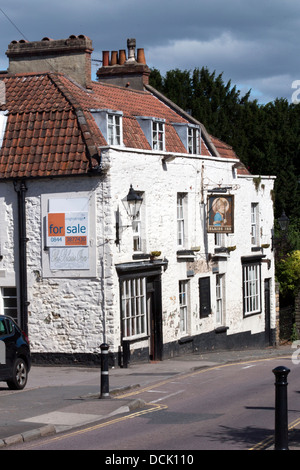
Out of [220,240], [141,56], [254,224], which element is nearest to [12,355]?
[220,240]

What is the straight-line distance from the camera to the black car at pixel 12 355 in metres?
18.8

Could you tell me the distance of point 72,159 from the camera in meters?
25.0

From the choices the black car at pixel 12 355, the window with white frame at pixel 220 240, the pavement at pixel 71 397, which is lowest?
the pavement at pixel 71 397

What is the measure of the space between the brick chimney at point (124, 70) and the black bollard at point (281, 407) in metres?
25.3

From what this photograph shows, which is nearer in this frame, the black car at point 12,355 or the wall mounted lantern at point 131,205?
the black car at point 12,355

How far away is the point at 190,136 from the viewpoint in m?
32.1

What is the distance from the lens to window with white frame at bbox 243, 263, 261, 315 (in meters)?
34.2

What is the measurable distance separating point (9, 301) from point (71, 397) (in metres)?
8.64

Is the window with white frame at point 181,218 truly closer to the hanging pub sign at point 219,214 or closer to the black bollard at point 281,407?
the hanging pub sign at point 219,214

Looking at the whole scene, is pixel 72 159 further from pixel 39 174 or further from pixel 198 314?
pixel 198 314

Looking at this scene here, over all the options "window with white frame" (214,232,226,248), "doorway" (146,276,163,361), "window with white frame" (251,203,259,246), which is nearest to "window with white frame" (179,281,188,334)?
"doorway" (146,276,163,361)

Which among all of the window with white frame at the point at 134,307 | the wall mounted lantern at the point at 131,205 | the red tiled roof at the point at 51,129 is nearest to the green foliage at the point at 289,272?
the red tiled roof at the point at 51,129

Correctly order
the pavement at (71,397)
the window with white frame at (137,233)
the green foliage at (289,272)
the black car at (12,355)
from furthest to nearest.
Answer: the green foliage at (289,272)
the window with white frame at (137,233)
the black car at (12,355)
the pavement at (71,397)

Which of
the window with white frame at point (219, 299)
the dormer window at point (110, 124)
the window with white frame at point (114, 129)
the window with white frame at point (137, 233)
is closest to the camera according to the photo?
the dormer window at point (110, 124)
